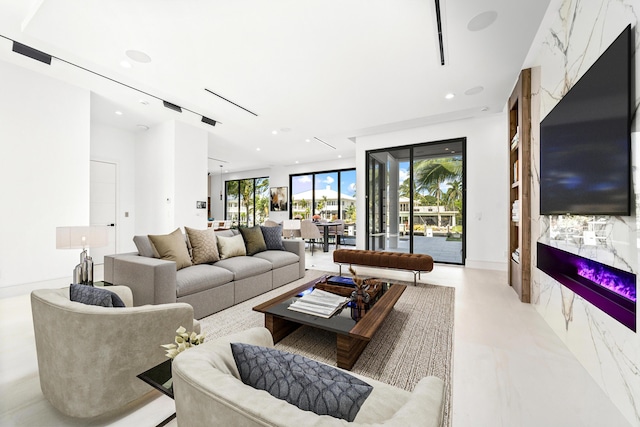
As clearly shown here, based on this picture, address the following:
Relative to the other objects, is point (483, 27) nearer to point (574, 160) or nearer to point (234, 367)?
point (574, 160)

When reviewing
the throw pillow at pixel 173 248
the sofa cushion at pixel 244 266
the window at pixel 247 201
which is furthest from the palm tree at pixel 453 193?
the window at pixel 247 201

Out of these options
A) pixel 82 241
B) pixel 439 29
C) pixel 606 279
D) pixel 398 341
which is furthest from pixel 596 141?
pixel 82 241

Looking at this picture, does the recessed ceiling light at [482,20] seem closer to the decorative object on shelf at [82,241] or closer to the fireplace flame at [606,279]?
the fireplace flame at [606,279]

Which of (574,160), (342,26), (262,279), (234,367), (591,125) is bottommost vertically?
(262,279)

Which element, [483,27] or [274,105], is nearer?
[483,27]

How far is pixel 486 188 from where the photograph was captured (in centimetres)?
504

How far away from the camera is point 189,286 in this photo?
2.57 meters

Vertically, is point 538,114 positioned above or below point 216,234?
above

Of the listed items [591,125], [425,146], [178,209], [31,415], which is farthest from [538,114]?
[178,209]

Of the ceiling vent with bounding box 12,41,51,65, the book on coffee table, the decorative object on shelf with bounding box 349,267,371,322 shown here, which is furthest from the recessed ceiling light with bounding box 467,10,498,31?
the ceiling vent with bounding box 12,41,51,65

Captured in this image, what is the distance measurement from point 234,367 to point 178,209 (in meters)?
5.17

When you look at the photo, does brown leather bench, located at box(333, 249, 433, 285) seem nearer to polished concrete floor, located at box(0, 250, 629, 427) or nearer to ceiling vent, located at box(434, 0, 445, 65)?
polished concrete floor, located at box(0, 250, 629, 427)

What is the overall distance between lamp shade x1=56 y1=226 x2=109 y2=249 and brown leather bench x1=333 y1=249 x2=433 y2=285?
3181 millimetres

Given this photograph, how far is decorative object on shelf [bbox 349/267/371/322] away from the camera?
6.91ft
